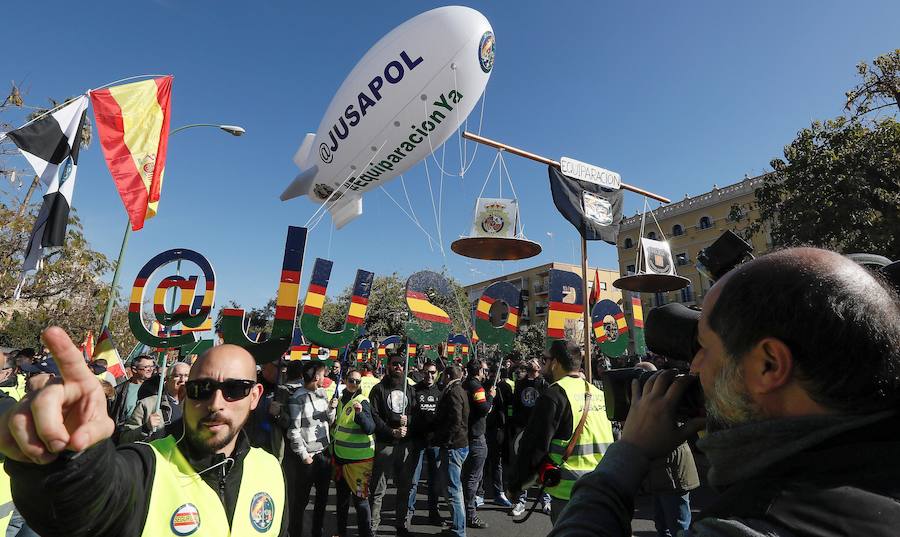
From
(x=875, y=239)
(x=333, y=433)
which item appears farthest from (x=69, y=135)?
(x=875, y=239)

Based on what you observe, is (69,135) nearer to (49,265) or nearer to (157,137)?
(157,137)

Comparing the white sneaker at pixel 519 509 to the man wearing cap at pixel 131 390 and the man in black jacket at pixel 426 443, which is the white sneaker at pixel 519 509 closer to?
the man in black jacket at pixel 426 443

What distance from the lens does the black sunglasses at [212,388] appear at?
6.50ft

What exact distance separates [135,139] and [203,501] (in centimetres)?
607

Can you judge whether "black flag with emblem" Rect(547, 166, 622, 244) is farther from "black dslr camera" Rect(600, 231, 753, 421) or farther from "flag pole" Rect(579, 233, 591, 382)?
"black dslr camera" Rect(600, 231, 753, 421)

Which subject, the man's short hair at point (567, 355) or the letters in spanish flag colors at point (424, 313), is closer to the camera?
the man's short hair at point (567, 355)

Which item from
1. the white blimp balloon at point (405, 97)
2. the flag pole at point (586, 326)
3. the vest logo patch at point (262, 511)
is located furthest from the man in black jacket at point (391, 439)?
the white blimp balloon at point (405, 97)

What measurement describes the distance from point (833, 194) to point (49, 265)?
1060 inches

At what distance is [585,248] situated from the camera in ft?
17.3

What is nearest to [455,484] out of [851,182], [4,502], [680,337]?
[4,502]

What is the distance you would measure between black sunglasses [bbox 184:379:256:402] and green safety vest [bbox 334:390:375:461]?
3.48 meters

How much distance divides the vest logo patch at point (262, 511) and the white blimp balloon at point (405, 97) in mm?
8345

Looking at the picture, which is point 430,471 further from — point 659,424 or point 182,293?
point 659,424

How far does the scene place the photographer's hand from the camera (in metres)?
1.04
